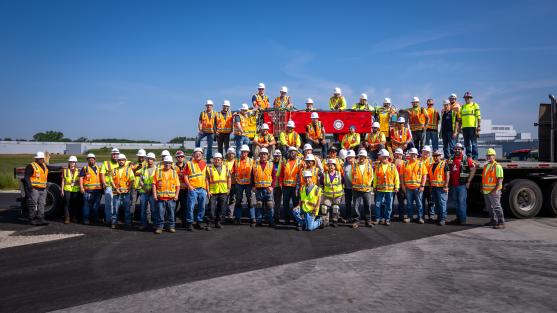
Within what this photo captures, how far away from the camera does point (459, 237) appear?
8789 mm

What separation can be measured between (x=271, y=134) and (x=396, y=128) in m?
4.01

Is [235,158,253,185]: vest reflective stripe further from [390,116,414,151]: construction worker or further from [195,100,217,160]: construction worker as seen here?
[390,116,414,151]: construction worker

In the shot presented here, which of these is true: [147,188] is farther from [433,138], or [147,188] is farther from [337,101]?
[433,138]

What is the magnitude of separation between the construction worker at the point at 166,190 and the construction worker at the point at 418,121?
7.79m

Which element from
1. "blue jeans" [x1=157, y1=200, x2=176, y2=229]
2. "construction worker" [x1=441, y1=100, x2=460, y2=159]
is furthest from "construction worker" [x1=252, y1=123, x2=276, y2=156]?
"construction worker" [x1=441, y1=100, x2=460, y2=159]

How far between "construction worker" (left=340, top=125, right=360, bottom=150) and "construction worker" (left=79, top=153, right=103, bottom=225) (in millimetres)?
7355

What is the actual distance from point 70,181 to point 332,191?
288 inches

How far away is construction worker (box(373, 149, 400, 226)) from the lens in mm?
10079

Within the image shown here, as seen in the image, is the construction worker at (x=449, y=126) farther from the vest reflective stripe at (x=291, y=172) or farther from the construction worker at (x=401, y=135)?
the vest reflective stripe at (x=291, y=172)

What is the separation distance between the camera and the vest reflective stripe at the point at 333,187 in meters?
10.1

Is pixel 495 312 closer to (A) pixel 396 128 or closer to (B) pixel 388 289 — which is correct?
(B) pixel 388 289

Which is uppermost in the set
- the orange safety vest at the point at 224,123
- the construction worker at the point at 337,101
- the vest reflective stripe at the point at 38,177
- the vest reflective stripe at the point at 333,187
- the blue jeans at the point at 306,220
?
the construction worker at the point at 337,101

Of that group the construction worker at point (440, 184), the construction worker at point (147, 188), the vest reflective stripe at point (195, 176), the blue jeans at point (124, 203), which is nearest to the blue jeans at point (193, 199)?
the vest reflective stripe at point (195, 176)

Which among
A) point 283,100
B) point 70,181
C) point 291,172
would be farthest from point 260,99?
point 70,181
